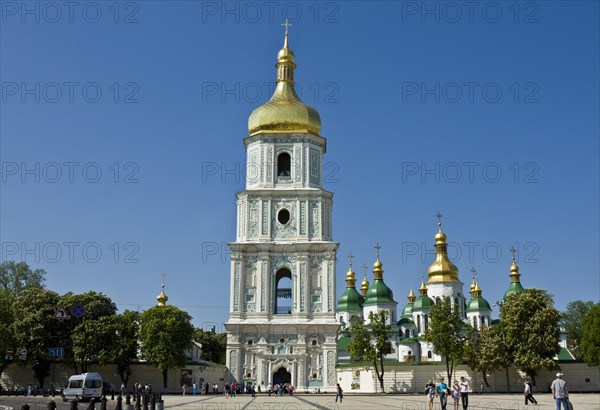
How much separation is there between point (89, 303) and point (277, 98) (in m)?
24.8

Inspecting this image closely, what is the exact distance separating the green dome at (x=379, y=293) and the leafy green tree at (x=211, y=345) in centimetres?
1933

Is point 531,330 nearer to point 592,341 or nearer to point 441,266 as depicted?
point 592,341

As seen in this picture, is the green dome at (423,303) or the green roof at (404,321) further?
the green roof at (404,321)

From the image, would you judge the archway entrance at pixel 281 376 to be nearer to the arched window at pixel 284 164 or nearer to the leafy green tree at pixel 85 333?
the leafy green tree at pixel 85 333

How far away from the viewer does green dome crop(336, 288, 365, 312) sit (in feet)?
298

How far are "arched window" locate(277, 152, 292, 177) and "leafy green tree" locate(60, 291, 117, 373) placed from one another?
1891 centimetres

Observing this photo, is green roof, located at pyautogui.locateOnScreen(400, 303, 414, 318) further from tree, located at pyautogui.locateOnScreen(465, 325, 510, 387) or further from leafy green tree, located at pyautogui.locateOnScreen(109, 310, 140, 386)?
leafy green tree, located at pyautogui.locateOnScreen(109, 310, 140, 386)

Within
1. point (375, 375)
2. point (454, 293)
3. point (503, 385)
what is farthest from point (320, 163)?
point (454, 293)

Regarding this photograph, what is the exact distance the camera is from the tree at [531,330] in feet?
179

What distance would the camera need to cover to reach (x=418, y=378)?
5675 cm

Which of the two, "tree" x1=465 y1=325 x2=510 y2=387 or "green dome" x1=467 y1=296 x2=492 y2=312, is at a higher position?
"green dome" x1=467 y1=296 x2=492 y2=312

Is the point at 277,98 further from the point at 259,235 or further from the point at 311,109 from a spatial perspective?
the point at 259,235

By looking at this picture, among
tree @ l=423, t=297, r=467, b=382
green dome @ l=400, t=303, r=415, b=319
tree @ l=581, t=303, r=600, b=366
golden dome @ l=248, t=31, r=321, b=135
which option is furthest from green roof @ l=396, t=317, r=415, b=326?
golden dome @ l=248, t=31, r=321, b=135

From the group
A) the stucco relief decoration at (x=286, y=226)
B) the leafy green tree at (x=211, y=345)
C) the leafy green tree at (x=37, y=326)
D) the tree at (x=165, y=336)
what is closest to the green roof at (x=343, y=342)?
the leafy green tree at (x=211, y=345)
